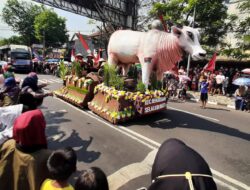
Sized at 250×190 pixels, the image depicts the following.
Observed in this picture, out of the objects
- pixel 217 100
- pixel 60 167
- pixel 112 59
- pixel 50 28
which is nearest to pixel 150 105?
pixel 112 59

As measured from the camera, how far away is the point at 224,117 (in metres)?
10.0

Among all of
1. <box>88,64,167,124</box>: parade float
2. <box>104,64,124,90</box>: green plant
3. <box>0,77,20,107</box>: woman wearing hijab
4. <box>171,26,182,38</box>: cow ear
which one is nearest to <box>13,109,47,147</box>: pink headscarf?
<box>0,77,20,107</box>: woman wearing hijab

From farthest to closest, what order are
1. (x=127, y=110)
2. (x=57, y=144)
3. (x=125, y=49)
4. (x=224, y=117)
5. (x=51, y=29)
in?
(x=51, y=29) < (x=224, y=117) < (x=125, y=49) < (x=127, y=110) < (x=57, y=144)

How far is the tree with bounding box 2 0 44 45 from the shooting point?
186 feet

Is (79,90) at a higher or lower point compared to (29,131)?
lower

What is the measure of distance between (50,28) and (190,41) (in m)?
52.3

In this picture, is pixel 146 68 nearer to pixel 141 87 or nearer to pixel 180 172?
pixel 141 87

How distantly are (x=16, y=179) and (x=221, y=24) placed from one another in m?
20.4

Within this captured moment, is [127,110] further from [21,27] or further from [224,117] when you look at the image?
[21,27]

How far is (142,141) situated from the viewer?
6312mm

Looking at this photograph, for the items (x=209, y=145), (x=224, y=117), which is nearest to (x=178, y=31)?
(x=209, y=145)

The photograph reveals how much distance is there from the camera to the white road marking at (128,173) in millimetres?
4327

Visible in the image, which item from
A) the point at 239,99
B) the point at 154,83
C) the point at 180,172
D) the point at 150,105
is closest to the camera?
the point at 180,172

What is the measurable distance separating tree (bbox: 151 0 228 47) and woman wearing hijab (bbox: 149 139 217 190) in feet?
62.0
